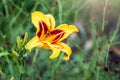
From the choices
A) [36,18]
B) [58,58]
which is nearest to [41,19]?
[36,18]

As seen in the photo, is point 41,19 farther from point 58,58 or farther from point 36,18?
point 58,58

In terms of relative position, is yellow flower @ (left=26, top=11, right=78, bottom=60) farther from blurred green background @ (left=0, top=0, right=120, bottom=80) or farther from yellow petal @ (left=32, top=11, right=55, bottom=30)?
blurred green background @ (left=0, top=0, right=120, bottom=80)

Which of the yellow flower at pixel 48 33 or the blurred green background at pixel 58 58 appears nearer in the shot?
the yellow flower at pixel 48 33

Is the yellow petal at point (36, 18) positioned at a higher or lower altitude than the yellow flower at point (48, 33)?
higher

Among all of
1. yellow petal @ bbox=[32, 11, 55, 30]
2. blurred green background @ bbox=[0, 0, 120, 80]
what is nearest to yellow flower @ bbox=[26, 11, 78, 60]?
yellow petal @ bbox=[32, 11, 55, 30]

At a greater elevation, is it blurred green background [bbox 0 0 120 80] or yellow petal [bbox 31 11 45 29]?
yellow petal [bbox 31 11 45 29]

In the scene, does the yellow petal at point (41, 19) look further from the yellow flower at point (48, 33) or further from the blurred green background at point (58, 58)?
the blurred green background at point (58, 58)

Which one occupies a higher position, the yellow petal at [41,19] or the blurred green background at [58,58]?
the yellow petal at [41,19]

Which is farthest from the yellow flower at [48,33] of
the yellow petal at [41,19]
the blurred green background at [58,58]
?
the blurred green background at [58,58]
